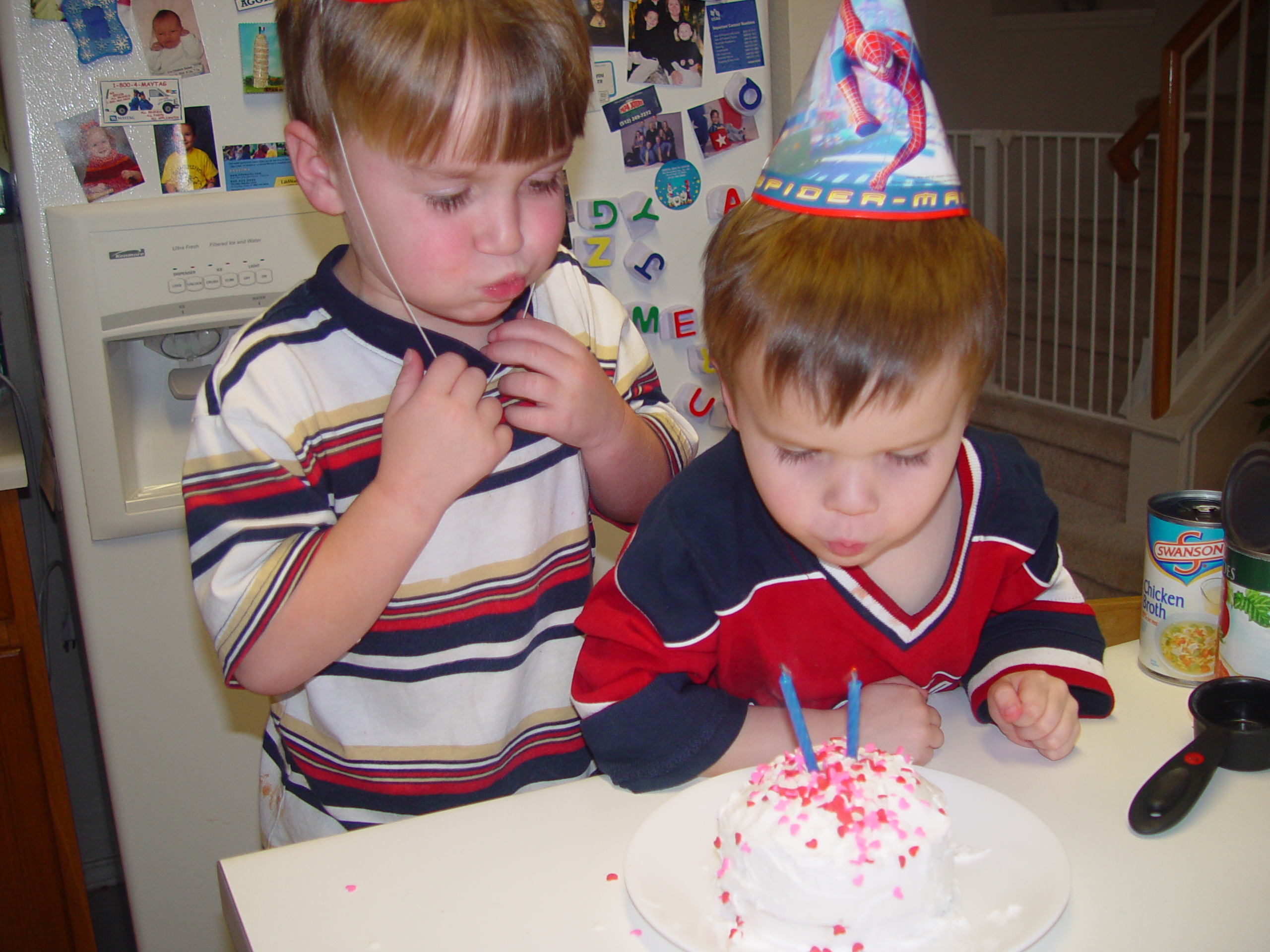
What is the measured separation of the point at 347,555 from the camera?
78cm

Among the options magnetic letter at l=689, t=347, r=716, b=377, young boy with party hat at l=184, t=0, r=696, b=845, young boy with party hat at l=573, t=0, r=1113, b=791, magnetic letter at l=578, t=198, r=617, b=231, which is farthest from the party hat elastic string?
magnetic letter at l=689, t=347, r=716, b=377

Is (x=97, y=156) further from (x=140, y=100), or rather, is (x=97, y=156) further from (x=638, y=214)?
(x=638, y=214)

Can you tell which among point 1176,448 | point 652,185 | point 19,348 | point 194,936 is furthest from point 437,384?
point 1176,448

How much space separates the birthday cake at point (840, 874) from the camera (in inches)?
22.6

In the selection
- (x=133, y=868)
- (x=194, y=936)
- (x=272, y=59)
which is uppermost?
(x=272, y=59)

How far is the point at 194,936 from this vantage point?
1.66 meters

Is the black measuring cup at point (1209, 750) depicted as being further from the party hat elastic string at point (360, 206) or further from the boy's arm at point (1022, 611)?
the party hat elastic string at point (360, 206)

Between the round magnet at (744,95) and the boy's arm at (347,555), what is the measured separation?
1037 millimetres

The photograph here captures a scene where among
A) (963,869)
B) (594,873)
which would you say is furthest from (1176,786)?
(594,873)

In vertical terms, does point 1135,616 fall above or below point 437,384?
below

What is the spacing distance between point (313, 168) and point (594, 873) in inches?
21.3

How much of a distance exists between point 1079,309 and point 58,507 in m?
3.93

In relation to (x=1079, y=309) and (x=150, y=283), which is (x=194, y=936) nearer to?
(x=150, y=283)

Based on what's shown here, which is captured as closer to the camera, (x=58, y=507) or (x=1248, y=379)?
(x=58, y=507)
